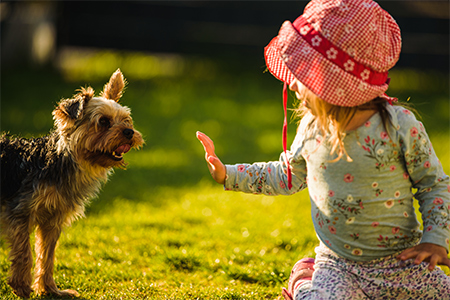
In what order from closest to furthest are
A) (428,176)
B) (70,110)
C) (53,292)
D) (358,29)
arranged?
(358,29)
(428,176)
(70,110)
(53,292)

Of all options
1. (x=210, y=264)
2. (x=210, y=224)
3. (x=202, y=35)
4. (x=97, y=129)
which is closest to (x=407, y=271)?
(x=210, y=264)

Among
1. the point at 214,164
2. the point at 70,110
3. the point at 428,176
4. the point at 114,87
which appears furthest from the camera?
the point at 114,87

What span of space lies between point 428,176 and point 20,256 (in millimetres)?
2471

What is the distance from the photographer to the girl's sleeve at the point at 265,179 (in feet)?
10.1

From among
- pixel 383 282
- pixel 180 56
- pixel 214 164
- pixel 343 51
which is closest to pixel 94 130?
pixel 214 164

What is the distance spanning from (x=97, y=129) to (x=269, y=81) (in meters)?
8.82

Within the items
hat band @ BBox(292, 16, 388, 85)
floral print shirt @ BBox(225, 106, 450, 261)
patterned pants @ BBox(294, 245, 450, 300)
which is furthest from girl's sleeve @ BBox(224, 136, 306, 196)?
hat band @ BBox(292, 16, 388, 85)

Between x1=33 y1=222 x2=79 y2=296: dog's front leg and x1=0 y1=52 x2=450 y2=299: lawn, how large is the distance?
0.60ft

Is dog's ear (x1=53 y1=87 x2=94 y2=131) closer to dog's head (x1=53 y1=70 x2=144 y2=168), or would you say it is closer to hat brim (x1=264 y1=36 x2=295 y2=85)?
dog's head (x1=53 y1=70 x2=144 y2=168)

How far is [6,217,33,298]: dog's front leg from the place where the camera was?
3.41 meters

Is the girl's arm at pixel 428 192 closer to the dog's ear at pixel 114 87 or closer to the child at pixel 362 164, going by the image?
the child at pixel 362 164

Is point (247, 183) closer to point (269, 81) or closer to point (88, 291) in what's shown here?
point (88, 291)

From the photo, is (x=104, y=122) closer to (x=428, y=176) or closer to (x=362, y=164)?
(x=362, y=164)

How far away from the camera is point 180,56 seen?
12.9 m
